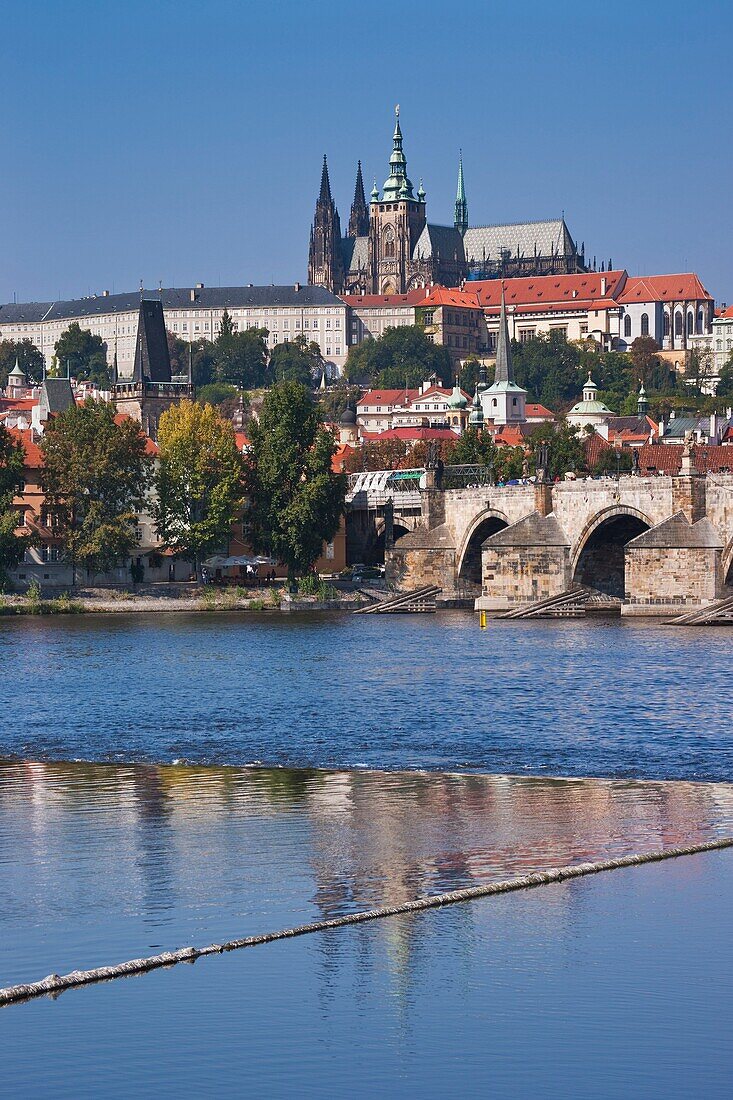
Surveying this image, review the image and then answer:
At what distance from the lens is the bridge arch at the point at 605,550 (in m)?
72.1

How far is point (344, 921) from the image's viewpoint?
15867 millimetres

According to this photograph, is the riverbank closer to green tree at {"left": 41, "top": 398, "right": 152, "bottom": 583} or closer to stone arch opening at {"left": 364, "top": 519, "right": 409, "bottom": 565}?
green tree at {"left": 41, "top": 398, "right": 152, "bottom": 583}

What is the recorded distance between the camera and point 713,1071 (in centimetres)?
1197

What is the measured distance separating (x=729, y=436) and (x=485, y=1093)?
124 meters

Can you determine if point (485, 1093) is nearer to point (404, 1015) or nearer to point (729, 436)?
point (404, 1015)

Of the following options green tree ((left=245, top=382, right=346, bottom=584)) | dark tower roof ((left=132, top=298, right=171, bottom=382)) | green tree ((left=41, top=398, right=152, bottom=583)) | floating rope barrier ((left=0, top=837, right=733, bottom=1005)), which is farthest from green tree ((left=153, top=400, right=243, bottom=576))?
dark tower roof ((left=132, top=298, right=171, bottom=382))

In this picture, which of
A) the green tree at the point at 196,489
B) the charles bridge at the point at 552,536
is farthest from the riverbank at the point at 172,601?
the charles bridge at the point at 552,536

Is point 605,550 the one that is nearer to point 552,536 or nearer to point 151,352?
point 552,536

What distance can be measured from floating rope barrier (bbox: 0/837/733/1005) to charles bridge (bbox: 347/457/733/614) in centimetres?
4580

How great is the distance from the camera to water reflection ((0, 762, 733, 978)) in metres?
16.2

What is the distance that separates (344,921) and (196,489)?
231ft

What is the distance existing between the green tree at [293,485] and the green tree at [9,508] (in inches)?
436

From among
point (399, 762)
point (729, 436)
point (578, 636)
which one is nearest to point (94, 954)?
point (399, 762)

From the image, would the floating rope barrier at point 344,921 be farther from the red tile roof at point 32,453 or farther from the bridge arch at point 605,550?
the red tile roof at point 32,453
